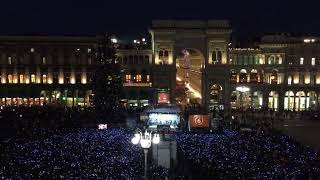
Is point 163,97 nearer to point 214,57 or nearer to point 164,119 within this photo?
point 214,57

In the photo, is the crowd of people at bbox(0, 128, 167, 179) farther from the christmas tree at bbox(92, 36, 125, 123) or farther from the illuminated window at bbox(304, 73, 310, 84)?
the illuminated window at bbox(304, 73, 310, 84)

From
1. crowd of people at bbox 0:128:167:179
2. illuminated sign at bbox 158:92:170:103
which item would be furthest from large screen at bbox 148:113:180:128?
illuminated sign at bbox 158:92:170:103

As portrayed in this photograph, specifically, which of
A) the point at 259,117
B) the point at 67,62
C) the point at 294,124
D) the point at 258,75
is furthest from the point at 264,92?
the point at 67,62

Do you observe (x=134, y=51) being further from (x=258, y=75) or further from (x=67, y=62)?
(x=258, y=75)

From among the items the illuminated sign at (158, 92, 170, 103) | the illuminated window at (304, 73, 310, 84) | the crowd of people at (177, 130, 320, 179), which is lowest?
the crowd of people at (177, 130, 320, 179)

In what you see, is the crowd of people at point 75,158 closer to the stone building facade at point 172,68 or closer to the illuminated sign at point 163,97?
the illuminated sign at point 163,97

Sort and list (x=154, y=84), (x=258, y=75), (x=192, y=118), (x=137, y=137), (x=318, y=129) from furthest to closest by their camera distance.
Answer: (x=258, y=75)
(x=154, y=84)
(x=318, y=129)
(x=192, y=118)
(x=137, y=137)

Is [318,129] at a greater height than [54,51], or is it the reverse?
[54,51]
